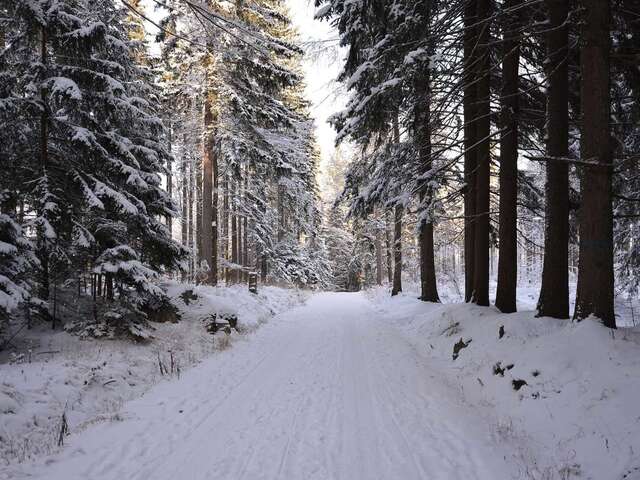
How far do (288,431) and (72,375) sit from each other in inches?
143

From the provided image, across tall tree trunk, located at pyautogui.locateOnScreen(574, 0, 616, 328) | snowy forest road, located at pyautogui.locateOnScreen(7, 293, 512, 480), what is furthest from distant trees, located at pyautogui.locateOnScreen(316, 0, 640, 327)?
snowy forest road, located at pyautogui.locateOnScreen(7, 293, 512, 480)

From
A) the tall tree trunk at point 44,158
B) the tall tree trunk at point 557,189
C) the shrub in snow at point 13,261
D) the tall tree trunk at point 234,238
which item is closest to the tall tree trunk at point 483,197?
the tall tree trunk at point 557,189

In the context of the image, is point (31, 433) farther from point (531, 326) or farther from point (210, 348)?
point (531, 326)

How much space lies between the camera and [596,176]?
5340 millimetres

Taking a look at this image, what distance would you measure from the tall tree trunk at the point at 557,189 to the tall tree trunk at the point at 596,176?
1.51 meters

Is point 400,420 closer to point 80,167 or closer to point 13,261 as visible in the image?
point 13,261

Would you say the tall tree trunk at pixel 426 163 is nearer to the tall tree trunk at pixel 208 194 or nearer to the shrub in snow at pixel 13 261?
the shrub in snow at pixel 13 261

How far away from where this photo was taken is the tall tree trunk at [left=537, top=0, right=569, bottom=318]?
703cm

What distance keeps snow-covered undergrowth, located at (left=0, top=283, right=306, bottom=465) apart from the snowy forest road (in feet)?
1.28

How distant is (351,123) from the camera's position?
11086mm

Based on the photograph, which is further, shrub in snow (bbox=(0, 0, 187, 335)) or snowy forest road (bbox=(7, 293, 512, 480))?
shrub in snow (bbox=(0, 0, 187, 335))

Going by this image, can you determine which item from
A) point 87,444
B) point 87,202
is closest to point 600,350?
point 87,444

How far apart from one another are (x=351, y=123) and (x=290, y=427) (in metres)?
8.46

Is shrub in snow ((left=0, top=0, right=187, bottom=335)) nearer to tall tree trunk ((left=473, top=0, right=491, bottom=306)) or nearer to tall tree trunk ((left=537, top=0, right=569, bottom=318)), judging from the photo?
tall tree trunk ((left=473, top=0, right=491, bottom=306))
